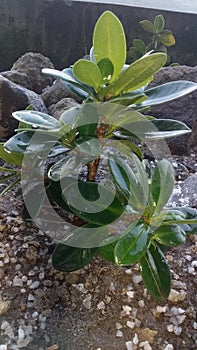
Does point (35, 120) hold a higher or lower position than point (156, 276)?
higher

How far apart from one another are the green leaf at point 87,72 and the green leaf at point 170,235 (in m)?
0.22

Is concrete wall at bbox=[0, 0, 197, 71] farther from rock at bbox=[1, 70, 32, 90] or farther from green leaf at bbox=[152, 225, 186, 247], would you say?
green leaf at bbox=[152, 225, 186, 247]

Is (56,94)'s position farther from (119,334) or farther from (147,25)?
(119,334)

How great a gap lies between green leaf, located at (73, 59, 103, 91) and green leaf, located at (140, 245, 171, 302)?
0.25 meters

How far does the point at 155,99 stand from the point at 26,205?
0.86 feet

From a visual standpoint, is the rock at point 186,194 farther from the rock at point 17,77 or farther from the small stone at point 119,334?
the rock at point 17,77

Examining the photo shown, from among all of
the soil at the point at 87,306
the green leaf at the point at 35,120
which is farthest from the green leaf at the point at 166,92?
the soil at the point at 87,306

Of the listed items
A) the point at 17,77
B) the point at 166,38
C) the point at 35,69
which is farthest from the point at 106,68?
the point at 166,38

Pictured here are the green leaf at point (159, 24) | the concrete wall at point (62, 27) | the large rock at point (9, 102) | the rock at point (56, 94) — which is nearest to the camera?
the large rock at point (9, 102)

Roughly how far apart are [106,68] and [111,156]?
13 cm

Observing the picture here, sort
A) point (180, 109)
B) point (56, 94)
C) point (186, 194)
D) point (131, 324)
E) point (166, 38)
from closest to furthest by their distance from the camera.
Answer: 1. point (131, 324)
2. point (186, 194)
3. point (180, 109)
4. point (56, 94)
5. point (166, 38)

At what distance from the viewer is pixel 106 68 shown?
583 millimetres

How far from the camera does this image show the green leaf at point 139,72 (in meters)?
0.55

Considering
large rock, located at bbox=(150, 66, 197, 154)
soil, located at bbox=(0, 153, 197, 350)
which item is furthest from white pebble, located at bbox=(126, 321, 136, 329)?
large rock, located at bbox=(150, 66, 197, 154)
